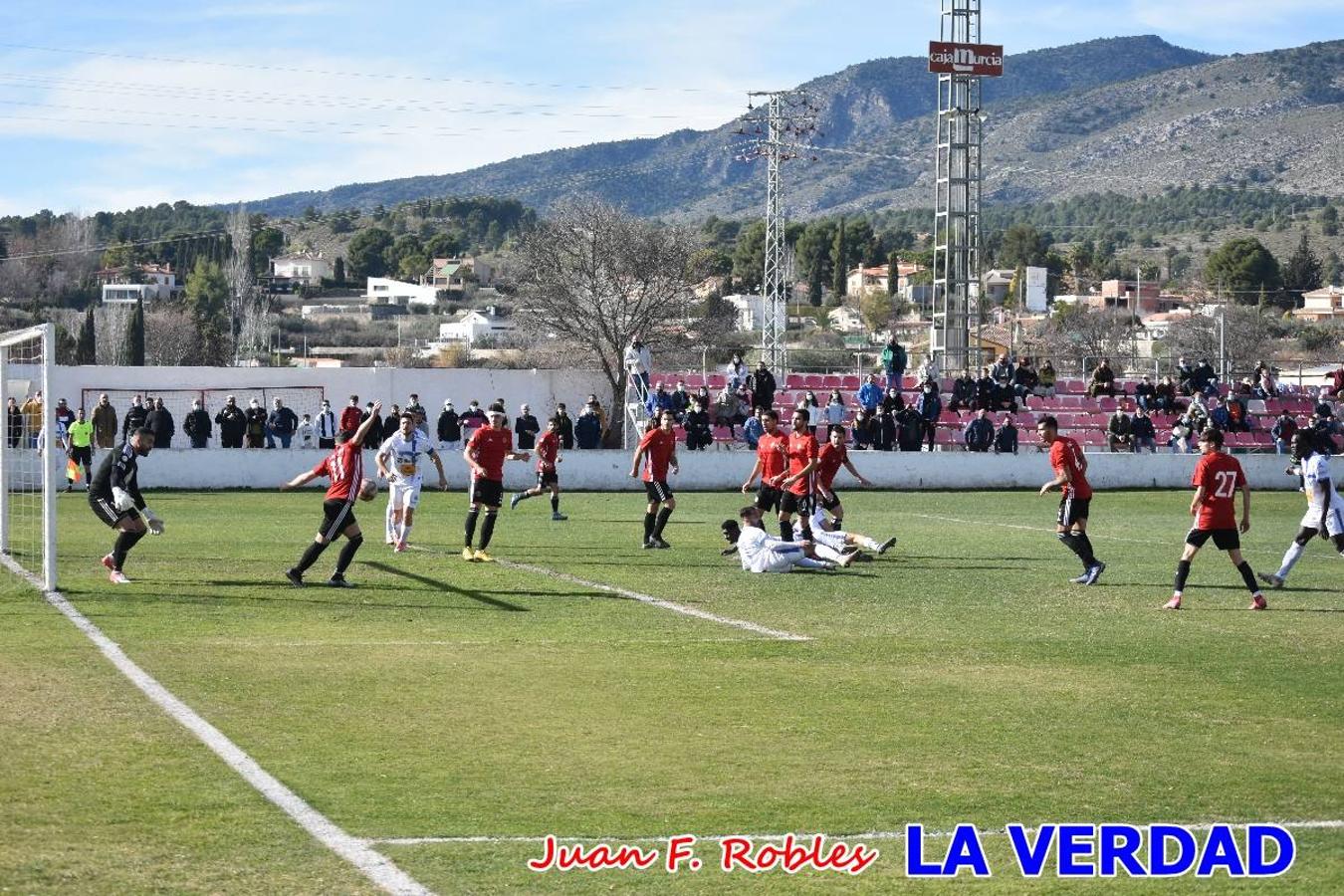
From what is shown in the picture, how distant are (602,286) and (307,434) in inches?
929

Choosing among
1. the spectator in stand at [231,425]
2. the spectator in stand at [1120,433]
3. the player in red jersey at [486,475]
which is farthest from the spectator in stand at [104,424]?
the spectator in stand at [1120,433]

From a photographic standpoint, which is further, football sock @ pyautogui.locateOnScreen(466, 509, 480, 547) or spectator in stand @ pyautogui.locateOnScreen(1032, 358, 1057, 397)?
spectator in stand @ pyautogui.locateOnScreen(1032, 358, 1057, 397)

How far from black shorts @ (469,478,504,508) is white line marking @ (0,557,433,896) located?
7798mm

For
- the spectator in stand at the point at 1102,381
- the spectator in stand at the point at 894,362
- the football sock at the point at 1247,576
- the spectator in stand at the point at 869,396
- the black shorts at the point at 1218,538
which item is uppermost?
the spectator in stand at the point at 894,362

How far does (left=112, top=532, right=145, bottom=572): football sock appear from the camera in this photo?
18391mm

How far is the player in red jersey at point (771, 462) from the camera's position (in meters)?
22.1

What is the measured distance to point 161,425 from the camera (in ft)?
131

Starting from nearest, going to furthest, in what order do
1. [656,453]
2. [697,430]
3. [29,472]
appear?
[656,453]
[29,472]
[697,430]

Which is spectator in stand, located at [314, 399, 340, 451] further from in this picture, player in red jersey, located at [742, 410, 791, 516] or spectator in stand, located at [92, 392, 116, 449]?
player in red jersey, located at [742, 410, 791, 516]

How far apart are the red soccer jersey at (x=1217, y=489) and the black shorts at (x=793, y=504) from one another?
564 cm

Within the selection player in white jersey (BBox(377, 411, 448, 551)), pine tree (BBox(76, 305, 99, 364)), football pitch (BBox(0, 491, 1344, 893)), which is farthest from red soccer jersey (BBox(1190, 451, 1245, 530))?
pine tree (BBox(76, 305, 99, 364))

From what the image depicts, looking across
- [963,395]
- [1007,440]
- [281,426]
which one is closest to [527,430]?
[281,426]

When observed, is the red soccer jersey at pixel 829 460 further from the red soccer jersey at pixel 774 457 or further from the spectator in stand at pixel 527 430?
the spectator in stand at pixel 527 430

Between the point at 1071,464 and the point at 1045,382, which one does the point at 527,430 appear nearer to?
the point at 1045,382
